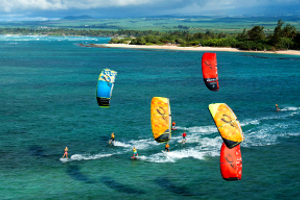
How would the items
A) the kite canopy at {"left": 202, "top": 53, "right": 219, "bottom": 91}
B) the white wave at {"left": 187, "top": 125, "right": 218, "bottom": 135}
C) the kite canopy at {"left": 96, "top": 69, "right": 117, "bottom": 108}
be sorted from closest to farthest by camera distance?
1. the kite canopy at {"left": 96, "top": 69, "right": 117, "bottom": 108}
2. the kite canopy at {"left": 202, "top": 53, "right": 219, "bottom": 91}
3. the white wave at {"left": 187, "top": 125, "right": 218, "bottom": 135}

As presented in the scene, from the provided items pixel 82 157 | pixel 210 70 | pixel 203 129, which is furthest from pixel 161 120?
pixel 203 129

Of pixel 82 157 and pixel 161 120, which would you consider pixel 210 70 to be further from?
pixel 82 157

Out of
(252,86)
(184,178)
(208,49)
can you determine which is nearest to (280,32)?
(208,49)

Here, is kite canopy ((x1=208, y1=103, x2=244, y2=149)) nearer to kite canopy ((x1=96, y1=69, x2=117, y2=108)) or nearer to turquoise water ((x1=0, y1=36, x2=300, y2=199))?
turquoise water ((x1=0, y1=36, x2=300, y2=199))

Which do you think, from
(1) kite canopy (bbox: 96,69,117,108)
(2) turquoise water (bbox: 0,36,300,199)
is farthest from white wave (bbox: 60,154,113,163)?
(1) kite canopy (bbox: 96,69,117,108)

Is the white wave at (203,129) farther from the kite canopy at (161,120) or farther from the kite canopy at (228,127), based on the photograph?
the kite canopy at (228,127)
